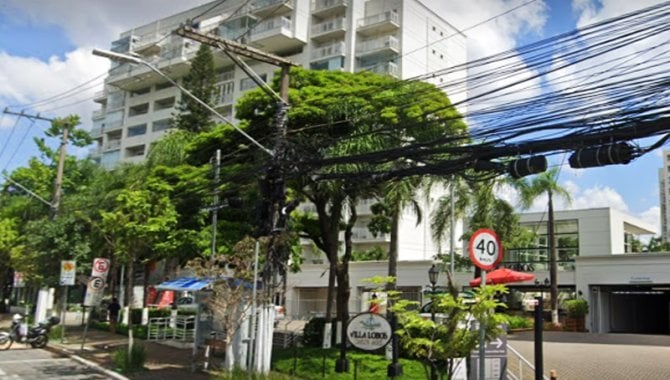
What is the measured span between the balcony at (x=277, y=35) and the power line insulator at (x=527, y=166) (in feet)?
154

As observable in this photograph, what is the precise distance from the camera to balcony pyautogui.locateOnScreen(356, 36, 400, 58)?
54.1 metres

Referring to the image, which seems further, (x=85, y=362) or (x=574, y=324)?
(x=574, y=324)

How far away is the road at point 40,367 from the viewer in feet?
54.4

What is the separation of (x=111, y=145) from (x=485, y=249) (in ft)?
226

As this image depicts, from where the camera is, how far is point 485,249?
9836 mm

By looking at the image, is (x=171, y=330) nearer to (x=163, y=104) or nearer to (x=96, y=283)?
(x=96, y=283)

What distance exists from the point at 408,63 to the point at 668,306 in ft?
88.5

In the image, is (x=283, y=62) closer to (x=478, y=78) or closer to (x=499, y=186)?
(x=478, y=78)

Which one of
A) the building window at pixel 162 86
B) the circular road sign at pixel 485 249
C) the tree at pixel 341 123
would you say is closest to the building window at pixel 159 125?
the building window at pixel 162 86

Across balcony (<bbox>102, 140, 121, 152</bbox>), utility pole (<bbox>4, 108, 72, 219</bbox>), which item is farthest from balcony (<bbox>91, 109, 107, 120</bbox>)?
utility pole (<bbox>4, 108, 72, 219</bbox>)

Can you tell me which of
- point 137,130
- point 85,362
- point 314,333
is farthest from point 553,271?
point 137,130

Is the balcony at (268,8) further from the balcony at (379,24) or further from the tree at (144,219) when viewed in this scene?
the tree at (144,219)

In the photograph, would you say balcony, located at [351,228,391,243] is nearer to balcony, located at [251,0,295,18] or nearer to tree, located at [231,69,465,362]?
balcony, located at [251,0,295,18]

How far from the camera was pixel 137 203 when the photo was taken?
824 inches
